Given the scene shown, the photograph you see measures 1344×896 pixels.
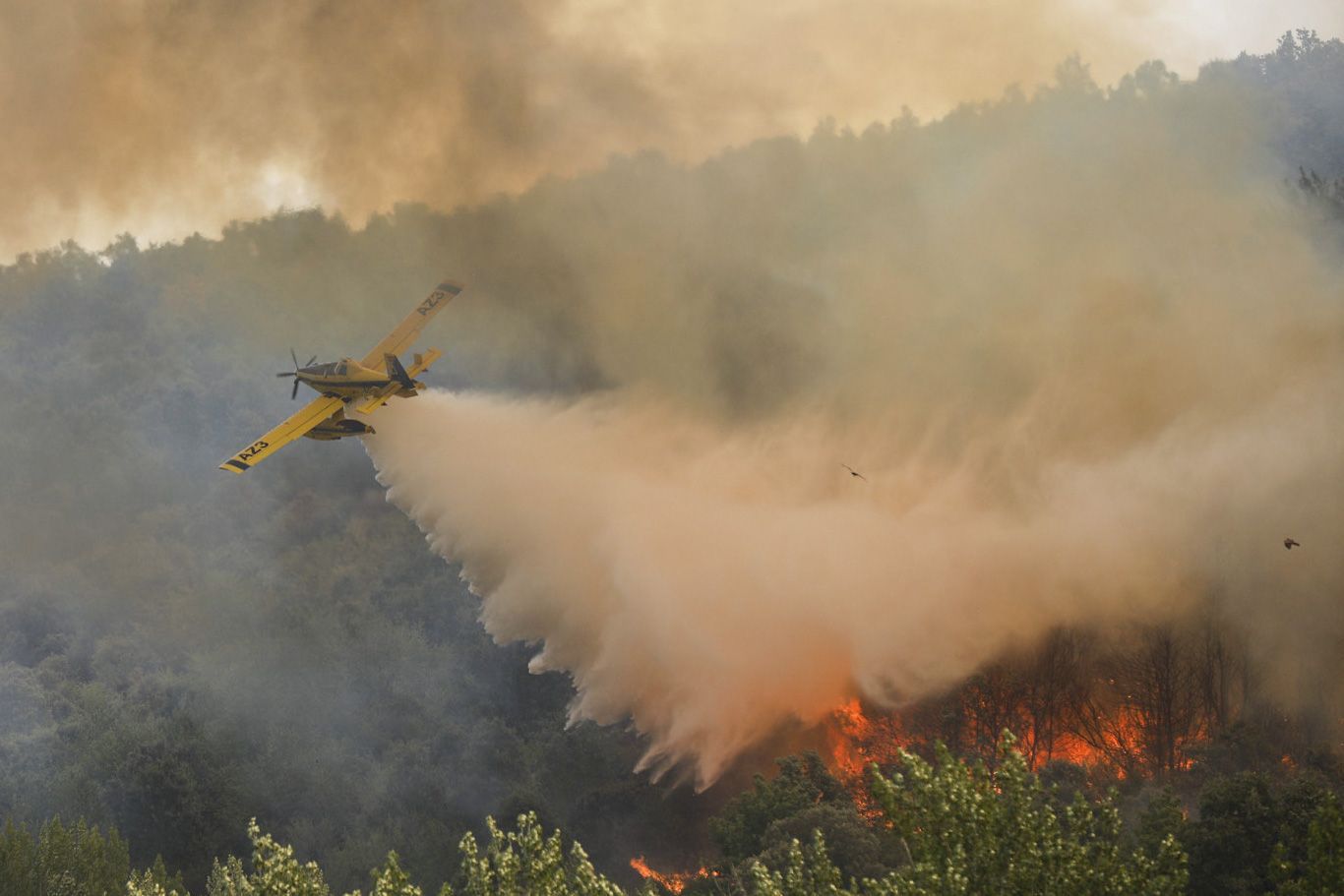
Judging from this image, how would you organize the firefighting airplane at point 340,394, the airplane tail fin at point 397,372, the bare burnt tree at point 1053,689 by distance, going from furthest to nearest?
the bare burnt tree at point 1053,689 → the airplane tail fin at point 397,372 → the firefighting airplane at point 340,394

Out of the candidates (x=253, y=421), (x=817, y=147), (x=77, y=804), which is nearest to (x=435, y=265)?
(x=253, y=421)

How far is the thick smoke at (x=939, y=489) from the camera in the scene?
5959 cm

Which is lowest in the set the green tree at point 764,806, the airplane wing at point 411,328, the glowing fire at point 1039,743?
the green tree at point 764,806

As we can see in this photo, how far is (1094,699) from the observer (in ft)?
200

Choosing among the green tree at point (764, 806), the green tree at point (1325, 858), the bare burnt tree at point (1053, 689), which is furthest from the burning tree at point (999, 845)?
the bare burnt tree at point (1053, 689)

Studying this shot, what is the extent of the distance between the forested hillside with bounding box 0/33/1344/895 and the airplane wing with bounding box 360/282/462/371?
21230 mm

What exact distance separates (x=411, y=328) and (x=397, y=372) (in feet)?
17.4

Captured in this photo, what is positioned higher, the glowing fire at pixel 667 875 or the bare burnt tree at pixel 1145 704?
the bare burnt tree at pixel 1145 704

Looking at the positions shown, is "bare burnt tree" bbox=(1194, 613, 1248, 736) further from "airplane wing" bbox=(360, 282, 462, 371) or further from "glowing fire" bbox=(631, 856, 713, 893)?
"airplane wing" bbox=(360, 282, 462, 371)

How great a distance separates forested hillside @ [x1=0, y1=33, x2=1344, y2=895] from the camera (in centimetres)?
6531

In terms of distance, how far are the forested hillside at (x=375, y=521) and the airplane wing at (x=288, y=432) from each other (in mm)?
15098

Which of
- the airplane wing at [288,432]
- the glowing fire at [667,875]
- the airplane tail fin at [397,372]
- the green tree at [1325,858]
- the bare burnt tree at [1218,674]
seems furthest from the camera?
the bare burnt tree at [1218,674]

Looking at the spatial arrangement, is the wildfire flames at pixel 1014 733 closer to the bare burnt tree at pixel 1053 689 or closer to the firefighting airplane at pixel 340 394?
the bare burnt tree at pixel 1053 689

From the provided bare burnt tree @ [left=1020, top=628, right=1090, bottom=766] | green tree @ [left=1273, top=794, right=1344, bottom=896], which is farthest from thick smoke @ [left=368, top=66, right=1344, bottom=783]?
green tree @ [left=1273, top=794, right=1344, bottom=896]
